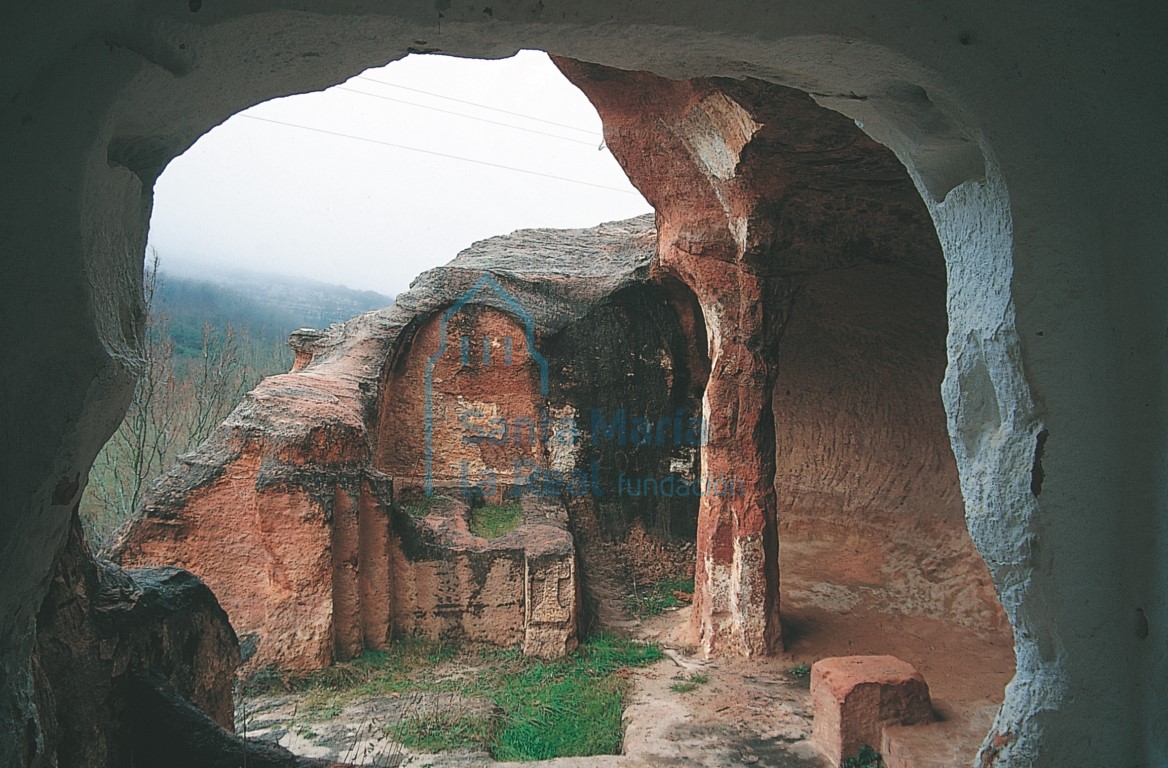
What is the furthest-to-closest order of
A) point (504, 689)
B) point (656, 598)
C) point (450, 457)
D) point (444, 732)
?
point (450, 457) < point (656, 598) < point (504, 689) < point (444, 732)

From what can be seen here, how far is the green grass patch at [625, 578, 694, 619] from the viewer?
10867 mm

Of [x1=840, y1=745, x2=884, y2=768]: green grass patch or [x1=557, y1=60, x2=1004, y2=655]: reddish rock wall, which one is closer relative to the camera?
[x1=840, y1=745, x2=884, y2=768]: green grass patch

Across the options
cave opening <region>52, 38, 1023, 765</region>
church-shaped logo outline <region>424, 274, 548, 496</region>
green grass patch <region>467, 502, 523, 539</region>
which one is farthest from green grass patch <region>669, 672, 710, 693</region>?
church-shaped logo outline <region>424, 274, 548, 496</region>

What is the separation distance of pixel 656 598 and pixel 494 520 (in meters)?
2.42

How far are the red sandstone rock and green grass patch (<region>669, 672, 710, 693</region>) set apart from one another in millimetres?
2018

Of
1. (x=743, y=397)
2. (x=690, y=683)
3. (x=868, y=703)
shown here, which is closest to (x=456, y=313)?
(x=743, y=397)

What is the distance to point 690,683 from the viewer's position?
7.97 m

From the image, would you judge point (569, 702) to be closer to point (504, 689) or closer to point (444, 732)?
point (504, 689)

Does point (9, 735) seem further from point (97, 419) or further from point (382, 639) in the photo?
point (382, 639)

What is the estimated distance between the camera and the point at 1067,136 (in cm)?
175

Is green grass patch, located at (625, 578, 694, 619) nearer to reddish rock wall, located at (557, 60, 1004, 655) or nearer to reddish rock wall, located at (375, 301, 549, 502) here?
reddish rock wall, located at (557, 60, 1004, 655)

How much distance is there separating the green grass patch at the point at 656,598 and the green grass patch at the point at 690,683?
248 centimetres

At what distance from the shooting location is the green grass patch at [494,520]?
403 inches

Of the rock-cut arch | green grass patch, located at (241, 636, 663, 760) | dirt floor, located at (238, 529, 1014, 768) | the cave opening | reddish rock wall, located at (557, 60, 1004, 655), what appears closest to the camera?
the rock-cut arch
